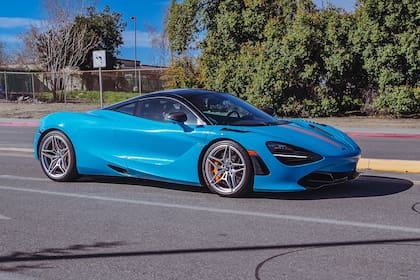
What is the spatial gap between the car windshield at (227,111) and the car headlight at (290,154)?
26.2 inches

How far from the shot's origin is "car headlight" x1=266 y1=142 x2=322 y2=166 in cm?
579

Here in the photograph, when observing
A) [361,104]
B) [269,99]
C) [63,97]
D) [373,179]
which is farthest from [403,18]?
[63,97]

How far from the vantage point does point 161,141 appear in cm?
654

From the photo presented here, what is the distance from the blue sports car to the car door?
0.04 ft

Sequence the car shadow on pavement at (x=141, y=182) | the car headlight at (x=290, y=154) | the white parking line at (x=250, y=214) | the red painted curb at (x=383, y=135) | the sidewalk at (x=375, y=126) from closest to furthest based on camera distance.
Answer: the white parking line at (x=250, y=214) < the car headlight at (x=290, y=154) < the car shadow on pavement at (x=141, y=182) < the red painted curb at (x=383, y=135) < the sidewalk at (x=375, y=126)

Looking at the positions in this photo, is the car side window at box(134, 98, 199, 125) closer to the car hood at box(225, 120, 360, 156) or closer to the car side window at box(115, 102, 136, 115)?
the car side window at box(115, 102, 136, 115)

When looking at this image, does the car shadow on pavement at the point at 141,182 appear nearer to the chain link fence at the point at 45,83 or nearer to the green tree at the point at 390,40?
the green tree at the point at 390,40

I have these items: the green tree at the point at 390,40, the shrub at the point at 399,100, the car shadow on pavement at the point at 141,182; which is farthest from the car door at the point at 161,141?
the green tree at the point at 390,40

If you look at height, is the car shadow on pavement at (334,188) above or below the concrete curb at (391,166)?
below

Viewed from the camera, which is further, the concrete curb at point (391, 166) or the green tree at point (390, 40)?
the green tree at point (390, 40)

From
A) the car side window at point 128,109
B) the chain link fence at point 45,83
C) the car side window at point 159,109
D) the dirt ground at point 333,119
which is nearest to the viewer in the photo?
the car side window at point 159,109

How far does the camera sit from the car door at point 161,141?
6.32 meters

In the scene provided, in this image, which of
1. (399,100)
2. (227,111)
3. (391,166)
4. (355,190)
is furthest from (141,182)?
(399,100)

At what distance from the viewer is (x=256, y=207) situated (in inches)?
225
